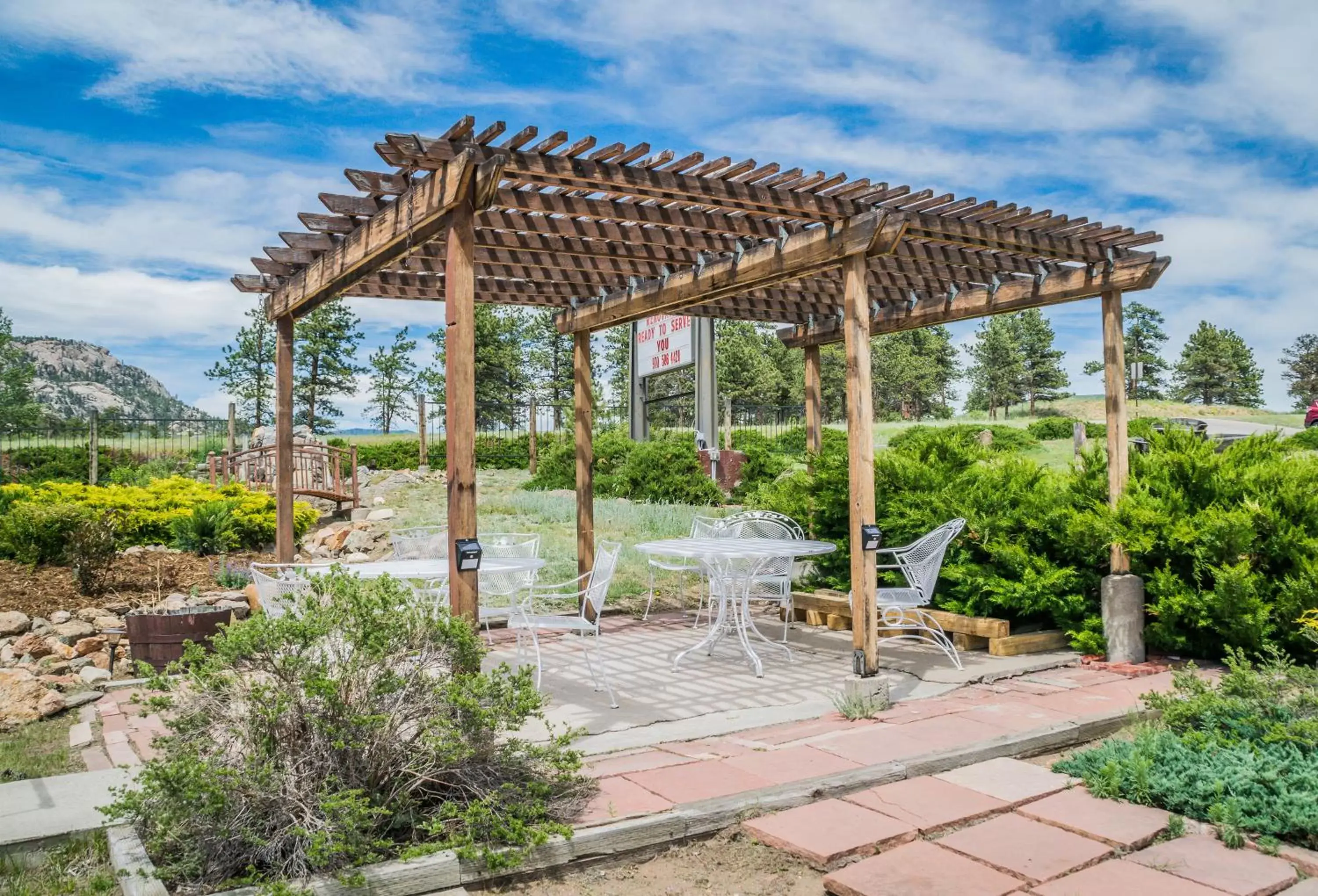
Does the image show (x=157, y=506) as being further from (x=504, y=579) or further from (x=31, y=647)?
(x=504, y=579)

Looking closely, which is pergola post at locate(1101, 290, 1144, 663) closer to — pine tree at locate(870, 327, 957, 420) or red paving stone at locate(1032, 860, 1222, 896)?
red paving stone at locate(1032, 860, 1222, 896)

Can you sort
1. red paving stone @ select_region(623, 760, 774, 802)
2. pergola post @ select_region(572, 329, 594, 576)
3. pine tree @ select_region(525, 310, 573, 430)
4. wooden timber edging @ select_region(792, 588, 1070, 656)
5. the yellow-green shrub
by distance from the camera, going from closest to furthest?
red paving stone @ select_region(623, 760, 774, 802) < wooden timber edging @ select_region(792, 588, 1070, 656) < pergola post @ select_region(572, 329, 594, 576) < the yellow-green shrub < pine tree @ select_region(525, 310, 573, 430)

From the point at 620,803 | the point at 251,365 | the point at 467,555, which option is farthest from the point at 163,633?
the point at 251,365

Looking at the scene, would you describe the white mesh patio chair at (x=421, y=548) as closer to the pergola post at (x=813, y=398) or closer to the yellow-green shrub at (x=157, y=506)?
the pergola post at (x=813, y=398)

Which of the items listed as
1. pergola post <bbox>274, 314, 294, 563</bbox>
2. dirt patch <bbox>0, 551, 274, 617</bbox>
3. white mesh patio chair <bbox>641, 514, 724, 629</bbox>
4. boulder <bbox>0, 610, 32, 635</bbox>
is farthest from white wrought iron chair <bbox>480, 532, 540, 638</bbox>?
boulder <bbox>0, 610, 32, 635</bbox>

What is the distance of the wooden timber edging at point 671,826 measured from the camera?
2611 mm

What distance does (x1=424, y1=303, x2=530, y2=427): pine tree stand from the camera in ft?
96.0

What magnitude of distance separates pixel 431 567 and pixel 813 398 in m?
4.41

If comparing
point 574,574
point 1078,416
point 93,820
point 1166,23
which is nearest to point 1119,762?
point 93,820

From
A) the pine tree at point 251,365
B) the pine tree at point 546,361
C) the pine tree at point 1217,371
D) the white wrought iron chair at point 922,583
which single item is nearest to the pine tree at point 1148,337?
the pine tree at point 1217,371

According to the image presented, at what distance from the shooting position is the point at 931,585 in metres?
5.63

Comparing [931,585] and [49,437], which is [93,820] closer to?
[931,585]

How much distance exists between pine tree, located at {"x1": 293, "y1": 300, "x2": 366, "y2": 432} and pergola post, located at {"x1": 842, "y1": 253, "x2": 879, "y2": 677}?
26.1 meters

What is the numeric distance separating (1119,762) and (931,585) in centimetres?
228
